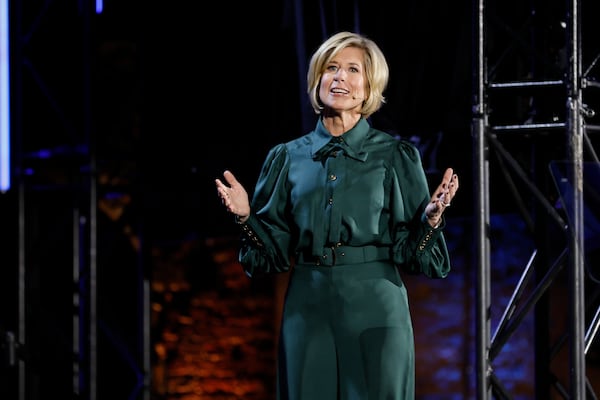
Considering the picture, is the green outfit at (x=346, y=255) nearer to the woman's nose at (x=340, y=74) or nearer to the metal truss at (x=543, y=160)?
the woman's nose at (x=340, y=74)

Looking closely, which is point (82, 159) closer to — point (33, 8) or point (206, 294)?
point (33, 8)

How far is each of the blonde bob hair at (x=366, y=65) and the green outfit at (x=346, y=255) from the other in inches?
3.5

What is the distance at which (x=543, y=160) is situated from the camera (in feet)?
15.5

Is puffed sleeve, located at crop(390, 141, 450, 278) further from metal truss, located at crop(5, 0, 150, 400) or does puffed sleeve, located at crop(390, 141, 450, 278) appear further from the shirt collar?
metal truss, located at crop(5, 0, 150, 400)

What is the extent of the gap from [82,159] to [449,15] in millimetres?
2016

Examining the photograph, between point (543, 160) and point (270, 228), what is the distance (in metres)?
2.08

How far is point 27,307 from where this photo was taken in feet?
19.5

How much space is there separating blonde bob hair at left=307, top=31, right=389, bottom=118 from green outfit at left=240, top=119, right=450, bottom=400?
0.09 m

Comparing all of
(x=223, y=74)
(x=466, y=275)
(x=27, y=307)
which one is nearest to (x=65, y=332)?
(x=27, y=307)

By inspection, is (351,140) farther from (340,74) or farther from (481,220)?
(481,220)

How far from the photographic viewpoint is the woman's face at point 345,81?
2.91 m

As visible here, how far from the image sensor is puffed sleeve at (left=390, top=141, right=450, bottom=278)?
2.87 m

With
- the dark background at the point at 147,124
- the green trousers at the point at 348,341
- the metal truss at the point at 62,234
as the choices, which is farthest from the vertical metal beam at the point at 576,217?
the metal truss at the point at 62,234

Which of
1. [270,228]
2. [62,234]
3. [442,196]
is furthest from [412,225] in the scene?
[62,234]
